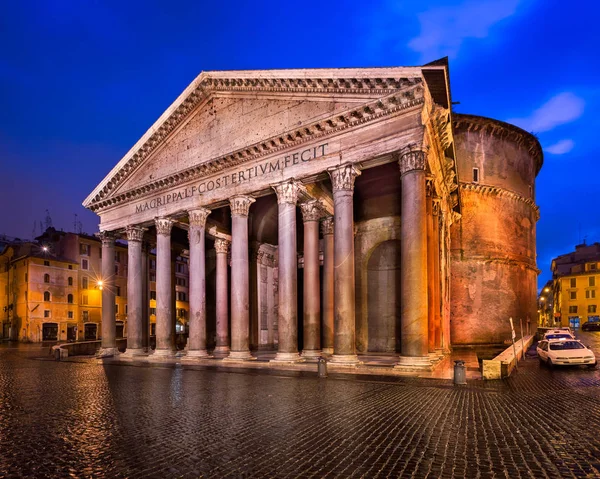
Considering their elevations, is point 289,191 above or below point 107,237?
above

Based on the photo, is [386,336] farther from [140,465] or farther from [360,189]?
[140,465]

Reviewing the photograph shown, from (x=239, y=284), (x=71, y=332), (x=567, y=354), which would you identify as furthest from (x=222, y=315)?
(x=71, y=332)

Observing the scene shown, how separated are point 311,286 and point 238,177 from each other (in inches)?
222

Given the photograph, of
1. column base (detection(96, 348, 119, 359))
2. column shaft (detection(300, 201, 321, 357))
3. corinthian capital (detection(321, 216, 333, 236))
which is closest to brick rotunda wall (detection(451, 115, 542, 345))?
corinthian capital (detection(321, 216, 333, 236))

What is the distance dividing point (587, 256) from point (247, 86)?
8023 centimetres

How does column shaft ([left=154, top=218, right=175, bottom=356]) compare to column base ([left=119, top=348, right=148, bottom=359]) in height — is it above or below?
above

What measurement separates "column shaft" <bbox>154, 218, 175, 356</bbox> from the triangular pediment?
8.62 ft

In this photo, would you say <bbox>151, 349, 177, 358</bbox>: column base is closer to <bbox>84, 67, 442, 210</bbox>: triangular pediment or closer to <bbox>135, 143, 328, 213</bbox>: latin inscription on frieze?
<bbox>135, 143, 328, 213</bbox>: latin inscription on frieze

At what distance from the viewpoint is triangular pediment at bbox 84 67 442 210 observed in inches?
634

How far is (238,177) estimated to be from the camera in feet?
67.1

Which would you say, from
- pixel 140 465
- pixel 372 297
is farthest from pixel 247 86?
pixel 140 465

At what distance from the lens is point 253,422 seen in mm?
8297

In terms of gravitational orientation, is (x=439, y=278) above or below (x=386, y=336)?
above

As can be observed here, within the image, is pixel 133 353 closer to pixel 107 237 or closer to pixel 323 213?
pixel 107 237
